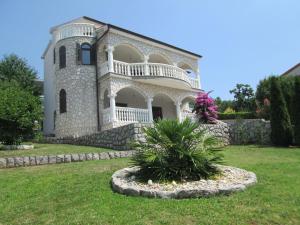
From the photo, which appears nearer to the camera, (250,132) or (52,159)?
(52,159)

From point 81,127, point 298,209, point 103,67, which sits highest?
point 103,67

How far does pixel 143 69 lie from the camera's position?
861 inches

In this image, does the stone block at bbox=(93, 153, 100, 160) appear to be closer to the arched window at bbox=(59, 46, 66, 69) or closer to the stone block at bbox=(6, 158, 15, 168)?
the stone block at bbox=(6, 158, 15, 168)

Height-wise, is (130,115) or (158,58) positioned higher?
(158,58)

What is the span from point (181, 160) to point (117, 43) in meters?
15.5

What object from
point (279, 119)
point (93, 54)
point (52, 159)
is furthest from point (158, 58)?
point (52, 159)

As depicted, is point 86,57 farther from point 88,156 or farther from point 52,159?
point 52,159

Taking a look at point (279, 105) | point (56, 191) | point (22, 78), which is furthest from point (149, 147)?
point (22, 78)

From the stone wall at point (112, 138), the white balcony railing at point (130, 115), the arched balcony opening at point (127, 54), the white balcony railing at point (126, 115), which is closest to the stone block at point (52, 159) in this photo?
the stone wall at point (112, 138)

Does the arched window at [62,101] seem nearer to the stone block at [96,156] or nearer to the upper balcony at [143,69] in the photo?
the upper balcony at [143,69]

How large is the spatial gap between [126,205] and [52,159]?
268 inches

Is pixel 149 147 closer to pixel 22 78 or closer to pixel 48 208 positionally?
pixel 48 208

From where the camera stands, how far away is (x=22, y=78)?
28516mm

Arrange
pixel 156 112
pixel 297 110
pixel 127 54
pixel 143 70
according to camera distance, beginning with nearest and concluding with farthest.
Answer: pixel 297 110
pixel 143 70
pixel 127 54
pixel 156 112
